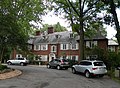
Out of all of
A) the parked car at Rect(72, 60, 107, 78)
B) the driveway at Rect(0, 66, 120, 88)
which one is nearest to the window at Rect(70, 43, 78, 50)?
the parked car at Rect(72, 60, 107, 78)

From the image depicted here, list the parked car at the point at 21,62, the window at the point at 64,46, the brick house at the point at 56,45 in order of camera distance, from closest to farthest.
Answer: the parked car at the point at 21,62 → the brick house at the point at 56,45 → the window at the point at 64,46

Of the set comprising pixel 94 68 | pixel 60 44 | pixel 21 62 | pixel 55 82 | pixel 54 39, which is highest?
pixel 54 39

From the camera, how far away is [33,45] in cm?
5994

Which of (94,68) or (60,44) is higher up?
(60,44)

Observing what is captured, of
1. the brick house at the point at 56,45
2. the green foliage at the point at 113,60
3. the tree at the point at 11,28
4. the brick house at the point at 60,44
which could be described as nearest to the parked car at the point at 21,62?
the brick house at the point at 60,44

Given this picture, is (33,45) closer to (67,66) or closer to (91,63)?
(67,66)

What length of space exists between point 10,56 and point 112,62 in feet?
112

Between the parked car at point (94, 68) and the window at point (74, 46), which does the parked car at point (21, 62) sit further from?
the parked car at point (94, 68)

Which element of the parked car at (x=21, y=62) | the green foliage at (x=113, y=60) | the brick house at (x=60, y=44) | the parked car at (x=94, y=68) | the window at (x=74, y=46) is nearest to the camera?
the parked car at (x=94, y=68)

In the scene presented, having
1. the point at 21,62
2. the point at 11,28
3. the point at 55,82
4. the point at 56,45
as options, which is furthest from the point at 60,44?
the point at 55,82

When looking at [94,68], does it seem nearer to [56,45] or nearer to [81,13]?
[81,13]

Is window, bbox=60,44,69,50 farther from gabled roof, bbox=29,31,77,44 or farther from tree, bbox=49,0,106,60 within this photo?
tree, bbox=49,0,106,60

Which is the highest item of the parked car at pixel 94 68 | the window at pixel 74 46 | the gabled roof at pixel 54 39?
the gabled roof at pixel 54 39

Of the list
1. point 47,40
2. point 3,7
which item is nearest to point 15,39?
point 3,7
